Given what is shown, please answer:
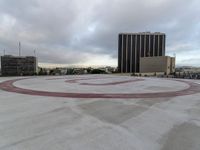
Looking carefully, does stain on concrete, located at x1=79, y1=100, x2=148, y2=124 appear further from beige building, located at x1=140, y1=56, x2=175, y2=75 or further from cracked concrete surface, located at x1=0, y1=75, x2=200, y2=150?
beige building, located at x1=140, y1=56, x2=175, y2=75

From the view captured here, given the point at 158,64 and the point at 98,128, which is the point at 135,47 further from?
the point at 98,128

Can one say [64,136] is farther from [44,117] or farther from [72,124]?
[44,117]

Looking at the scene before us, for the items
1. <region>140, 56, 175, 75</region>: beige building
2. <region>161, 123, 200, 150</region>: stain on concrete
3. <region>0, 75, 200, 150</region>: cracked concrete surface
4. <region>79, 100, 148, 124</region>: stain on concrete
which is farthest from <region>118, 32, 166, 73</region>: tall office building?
<region>161, 123, 200, 150</region>: stain on concrete

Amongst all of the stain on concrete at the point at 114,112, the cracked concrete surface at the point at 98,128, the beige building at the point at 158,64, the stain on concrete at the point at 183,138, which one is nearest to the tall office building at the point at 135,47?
the beige building at the point at 158,64

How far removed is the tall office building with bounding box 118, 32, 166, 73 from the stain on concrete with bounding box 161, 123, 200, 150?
50.8 metres

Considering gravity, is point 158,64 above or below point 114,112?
above

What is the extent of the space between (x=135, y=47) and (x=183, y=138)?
53300 mm

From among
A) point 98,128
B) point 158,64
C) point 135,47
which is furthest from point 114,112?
point 135,47

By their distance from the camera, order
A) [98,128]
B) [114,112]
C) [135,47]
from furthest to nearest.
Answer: [135,47], [114,112], [98,128]

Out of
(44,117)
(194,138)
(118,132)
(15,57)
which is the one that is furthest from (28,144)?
(15,57)

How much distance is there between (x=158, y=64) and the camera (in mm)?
42656

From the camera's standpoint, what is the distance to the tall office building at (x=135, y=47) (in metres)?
53.4

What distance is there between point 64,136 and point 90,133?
19.8 inches

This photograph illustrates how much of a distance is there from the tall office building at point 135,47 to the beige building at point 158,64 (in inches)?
312
